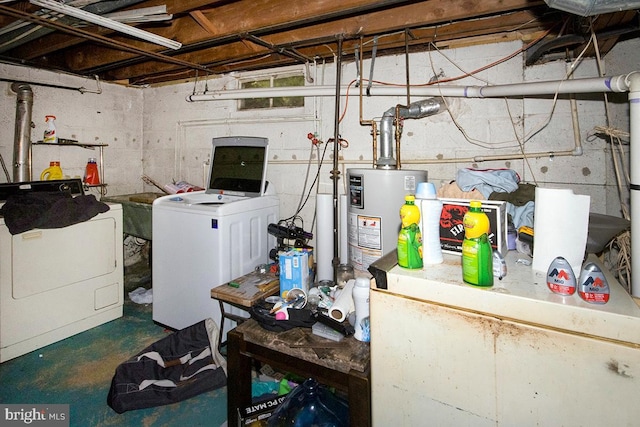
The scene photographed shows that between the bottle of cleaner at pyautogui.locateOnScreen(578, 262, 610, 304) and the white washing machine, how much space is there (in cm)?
197

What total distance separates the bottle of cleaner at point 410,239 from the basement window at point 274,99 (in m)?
2.03

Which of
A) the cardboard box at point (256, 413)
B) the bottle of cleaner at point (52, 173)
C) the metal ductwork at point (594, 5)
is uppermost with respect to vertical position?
the metal ductwork at point (594, 5)

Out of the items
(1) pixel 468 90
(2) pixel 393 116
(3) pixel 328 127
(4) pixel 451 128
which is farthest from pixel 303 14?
(4) pixel 451 128

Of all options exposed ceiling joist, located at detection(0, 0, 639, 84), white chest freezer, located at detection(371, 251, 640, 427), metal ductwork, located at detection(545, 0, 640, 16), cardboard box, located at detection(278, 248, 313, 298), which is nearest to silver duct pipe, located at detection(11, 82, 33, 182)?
exposed ceiling joist, located at detection(0, 0, 639, 84)

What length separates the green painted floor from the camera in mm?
1826

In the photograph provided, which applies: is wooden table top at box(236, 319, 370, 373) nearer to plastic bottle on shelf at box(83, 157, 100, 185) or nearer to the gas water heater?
the gas water heater

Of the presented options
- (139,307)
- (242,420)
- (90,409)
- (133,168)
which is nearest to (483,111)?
(242,420)

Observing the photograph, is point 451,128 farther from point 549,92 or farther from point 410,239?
point 410,239

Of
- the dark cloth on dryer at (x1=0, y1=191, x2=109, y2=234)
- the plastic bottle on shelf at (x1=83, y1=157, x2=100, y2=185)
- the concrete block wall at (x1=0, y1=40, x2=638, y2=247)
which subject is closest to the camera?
the concrete block wall at (x1=0, y1=40, x2=638, y2=247)

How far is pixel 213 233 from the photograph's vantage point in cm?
229

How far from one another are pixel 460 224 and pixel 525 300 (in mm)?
424

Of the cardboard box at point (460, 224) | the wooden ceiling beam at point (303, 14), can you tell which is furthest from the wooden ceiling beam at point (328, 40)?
the cardboard box at point (460, 224)

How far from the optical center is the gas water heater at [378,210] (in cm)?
189

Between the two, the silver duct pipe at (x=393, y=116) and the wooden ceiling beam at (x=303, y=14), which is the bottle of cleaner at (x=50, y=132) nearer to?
the wooden ceiling beam at (x=303, y=14)
